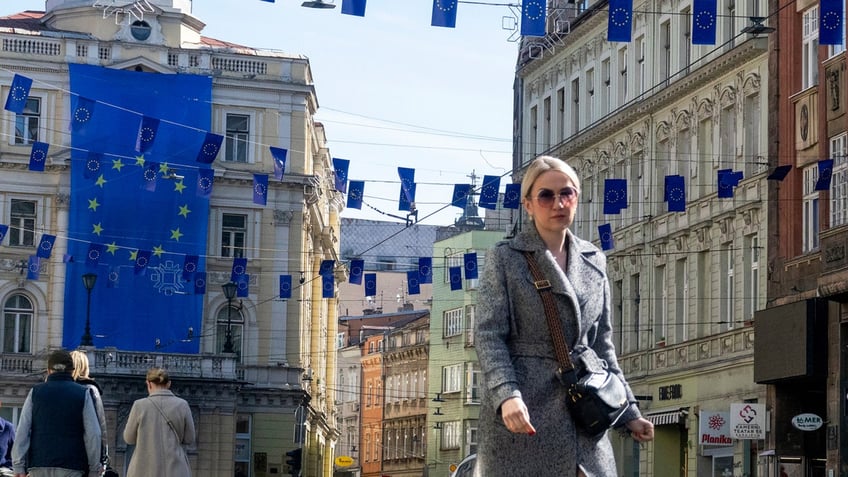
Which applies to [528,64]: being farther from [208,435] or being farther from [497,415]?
[497,415]

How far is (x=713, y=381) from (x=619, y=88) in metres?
11.6

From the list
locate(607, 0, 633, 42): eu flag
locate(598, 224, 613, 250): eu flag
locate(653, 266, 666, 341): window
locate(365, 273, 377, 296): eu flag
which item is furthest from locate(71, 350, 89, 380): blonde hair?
locate(365, 273, 377, 296): eu flag

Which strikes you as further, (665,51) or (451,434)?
(451,434)

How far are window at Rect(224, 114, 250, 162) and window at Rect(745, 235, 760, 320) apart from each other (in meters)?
36.5

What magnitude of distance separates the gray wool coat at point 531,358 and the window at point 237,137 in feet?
225

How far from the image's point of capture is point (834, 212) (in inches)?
1380

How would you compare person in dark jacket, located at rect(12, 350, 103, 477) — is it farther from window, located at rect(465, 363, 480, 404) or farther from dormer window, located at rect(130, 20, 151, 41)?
window, located at rect(465, 363, 480, 404)

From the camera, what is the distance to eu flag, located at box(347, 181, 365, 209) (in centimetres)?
4266

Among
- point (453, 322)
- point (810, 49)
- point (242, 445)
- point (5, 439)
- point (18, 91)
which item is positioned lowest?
point (242, 445)

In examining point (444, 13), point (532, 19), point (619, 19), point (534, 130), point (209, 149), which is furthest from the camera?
point (534, 130)

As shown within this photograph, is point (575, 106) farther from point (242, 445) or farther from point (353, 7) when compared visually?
point (353, 7)

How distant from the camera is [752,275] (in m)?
41.0

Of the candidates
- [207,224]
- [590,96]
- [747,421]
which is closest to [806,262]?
[747,421]

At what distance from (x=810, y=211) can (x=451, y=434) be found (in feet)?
207
